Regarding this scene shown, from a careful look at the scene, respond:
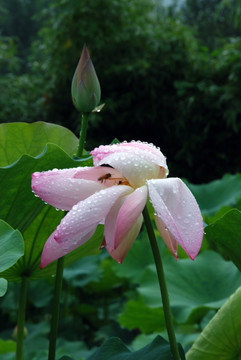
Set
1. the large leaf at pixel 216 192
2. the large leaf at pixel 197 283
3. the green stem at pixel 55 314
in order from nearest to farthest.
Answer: the green stem at pixel 55 314, the large leaf at pixel 197 283, the large leaf at pixel 216 192

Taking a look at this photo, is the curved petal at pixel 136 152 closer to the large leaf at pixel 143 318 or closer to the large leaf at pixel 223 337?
the large leaf at pixel 223 337

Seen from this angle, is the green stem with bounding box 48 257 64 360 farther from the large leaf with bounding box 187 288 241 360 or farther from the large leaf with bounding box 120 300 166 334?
the large leaf with bounding box 120 300 166 334

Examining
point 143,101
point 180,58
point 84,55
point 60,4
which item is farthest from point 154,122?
point 84,55

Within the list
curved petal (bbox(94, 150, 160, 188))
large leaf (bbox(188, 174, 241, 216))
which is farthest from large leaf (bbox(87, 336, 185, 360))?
large leaf (bbox(188, 174, 241, 216))

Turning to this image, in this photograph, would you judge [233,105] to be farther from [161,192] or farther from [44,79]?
[161,192]

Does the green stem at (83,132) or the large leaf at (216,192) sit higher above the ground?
the green stem at (83,132)

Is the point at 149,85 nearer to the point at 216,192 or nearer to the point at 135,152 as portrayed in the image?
the point at 216,192

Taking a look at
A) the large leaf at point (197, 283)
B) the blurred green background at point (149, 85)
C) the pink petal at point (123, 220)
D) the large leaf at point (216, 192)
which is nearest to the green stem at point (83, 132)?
the pink petal at point (123, 220)

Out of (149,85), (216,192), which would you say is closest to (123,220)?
(216,192)
